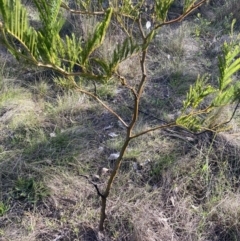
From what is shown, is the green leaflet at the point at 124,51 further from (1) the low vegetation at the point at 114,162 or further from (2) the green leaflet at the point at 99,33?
(1) the low vegetation at the point at 114,162

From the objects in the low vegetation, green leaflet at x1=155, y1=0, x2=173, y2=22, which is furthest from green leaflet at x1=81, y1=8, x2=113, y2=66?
the low vegetation

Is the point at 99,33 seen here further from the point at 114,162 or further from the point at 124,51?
the point at 114,162

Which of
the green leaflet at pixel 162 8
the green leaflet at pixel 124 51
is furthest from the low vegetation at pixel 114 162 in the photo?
the green leaflet at pixel 124 51

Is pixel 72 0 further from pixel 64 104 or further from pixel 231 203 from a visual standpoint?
pixel 231 203

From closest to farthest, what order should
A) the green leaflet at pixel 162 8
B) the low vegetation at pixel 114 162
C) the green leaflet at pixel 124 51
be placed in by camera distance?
the green leaflet at pixel 124 51
the green leaflet at pixel 162 8
the low vegetation at pixel 114 162

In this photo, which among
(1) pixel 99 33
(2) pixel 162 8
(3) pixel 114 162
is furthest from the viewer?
(3) pixel 114 162

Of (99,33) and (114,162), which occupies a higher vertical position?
(99,33)

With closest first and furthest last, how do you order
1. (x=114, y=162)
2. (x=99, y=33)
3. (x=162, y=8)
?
(x=99, y=33)
(x=162, y=8)
(x=114, y=162)

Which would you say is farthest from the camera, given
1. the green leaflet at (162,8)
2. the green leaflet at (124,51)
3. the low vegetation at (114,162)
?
the low vegetation at (114,162)

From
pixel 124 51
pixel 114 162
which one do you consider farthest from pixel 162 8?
pixel 114 162

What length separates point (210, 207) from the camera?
6.95 feet

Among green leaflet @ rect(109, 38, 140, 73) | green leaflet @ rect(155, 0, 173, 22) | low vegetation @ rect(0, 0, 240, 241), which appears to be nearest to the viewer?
Answer: green leaflet @ rect(109, 38, 140, 73)

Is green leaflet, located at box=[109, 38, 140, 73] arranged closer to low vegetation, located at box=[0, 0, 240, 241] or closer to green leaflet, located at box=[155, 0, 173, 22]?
green leaflet, located at box=[155, 0, 173, 22]

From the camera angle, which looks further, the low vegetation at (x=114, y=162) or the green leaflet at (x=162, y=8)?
the low vegetation at (x=114, y=162)
